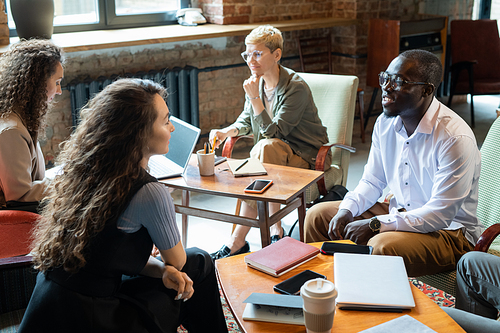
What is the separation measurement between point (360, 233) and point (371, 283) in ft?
1.74

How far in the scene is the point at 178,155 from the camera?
250 cm

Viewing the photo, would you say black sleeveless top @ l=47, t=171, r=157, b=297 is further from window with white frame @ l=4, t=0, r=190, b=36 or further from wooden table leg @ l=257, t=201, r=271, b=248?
window with white frame @ l=4, t=0, r=190, b=36

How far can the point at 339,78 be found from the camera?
10.4 ft

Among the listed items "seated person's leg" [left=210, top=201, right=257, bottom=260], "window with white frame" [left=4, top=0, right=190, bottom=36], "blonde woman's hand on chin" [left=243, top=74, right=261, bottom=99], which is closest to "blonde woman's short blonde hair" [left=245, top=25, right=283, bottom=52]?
"blonde woman's hand on chin" [left=243, top=74, right=261, bottom=99]

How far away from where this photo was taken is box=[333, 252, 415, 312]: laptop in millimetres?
1436

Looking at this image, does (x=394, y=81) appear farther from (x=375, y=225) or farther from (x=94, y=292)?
(x=94, y=292)

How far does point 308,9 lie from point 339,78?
2309 millimetres

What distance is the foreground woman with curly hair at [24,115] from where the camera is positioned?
206 cm

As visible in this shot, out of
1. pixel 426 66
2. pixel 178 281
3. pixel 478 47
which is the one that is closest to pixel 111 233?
pixel 178 281

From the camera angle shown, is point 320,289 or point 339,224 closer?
point 320,289

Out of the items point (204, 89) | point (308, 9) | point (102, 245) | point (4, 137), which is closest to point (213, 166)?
point (4, 137)

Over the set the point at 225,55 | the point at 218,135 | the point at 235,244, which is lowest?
the point at 235,244

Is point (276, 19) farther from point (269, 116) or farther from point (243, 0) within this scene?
point (269, 116)

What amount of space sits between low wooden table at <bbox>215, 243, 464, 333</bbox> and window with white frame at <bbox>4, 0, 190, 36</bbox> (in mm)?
3132
